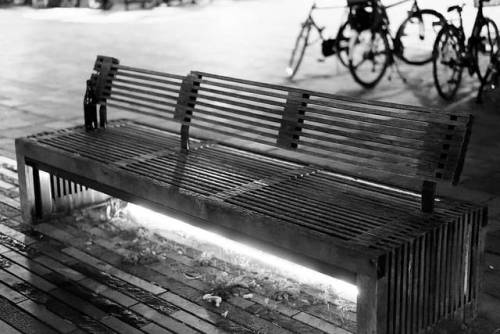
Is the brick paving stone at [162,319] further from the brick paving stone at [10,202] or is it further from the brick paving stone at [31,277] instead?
the brick paving stone at [10,202]

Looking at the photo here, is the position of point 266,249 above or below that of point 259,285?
above

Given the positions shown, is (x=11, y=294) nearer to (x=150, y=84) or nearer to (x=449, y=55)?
(x=150, y=84)

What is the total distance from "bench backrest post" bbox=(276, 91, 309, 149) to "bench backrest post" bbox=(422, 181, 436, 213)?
2.98ft

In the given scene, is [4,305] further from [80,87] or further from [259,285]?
[80,87]

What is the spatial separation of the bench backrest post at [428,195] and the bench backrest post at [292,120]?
2.98ft

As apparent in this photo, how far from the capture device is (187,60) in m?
12.9

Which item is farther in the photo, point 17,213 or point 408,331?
point 17,213

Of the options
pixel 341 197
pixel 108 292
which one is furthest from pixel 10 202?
pixel 341 197

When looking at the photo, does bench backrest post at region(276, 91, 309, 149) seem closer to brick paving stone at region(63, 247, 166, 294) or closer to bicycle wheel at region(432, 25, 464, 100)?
brick paving stone at region(63, 247, 166, 294)

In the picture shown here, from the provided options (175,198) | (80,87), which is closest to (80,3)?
(80,87)

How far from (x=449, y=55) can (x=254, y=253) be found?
6036mm

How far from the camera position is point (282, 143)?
14.9ft

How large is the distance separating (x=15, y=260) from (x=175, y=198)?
1.19m

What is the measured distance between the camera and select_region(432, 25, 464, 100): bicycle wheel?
9.63 metres
